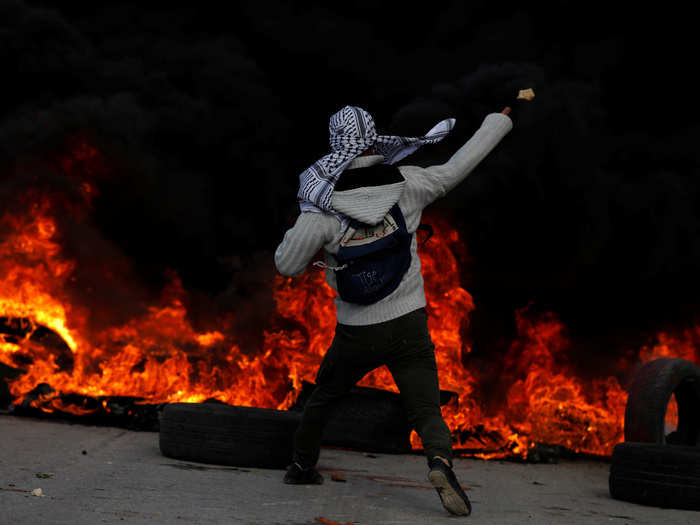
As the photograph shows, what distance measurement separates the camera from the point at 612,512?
457cm

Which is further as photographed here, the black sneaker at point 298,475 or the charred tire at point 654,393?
the charred tire at point 654,393

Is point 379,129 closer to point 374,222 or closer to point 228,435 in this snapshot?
point 228,435

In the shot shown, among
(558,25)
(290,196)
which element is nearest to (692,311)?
(558,25)

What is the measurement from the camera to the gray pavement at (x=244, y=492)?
11.6ft

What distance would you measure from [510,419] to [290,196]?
477 cm

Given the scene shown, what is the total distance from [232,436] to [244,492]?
1.12 meters

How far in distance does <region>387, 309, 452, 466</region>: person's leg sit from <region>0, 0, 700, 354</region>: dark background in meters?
5.25

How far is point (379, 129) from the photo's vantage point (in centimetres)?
1069

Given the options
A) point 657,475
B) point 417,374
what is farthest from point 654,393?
point 417,374

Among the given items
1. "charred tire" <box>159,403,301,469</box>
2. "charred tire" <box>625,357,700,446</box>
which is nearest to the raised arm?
"charred tire" <box>159,403,301,469</box>

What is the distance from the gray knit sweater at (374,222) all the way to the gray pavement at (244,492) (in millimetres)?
1068

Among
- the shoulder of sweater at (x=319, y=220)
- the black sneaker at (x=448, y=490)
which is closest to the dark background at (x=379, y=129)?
the shoulder of sweater at (x=319, y=220)

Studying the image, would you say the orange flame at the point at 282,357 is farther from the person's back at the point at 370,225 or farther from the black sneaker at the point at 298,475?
the person's back at the point at 370,225

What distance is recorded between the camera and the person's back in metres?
4.19
